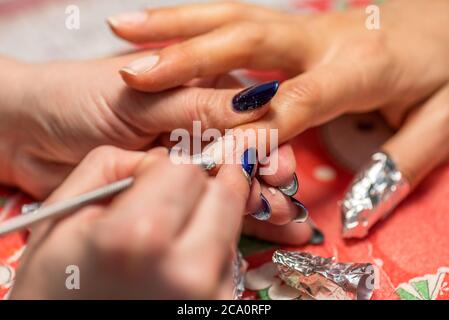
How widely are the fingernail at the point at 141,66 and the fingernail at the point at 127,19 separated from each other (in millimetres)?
148

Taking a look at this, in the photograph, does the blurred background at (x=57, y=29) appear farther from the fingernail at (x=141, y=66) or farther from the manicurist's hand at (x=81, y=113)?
the fingernail at (x=141, y=66)

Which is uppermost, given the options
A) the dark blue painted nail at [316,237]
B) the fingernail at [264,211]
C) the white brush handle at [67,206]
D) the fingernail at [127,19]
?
the fingernail at [127,19]

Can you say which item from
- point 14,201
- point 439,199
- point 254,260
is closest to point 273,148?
point 254,260

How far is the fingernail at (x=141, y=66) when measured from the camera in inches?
22.7

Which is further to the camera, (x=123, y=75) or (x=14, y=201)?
(x=14, y=201)

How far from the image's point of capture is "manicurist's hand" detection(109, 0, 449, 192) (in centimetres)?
60

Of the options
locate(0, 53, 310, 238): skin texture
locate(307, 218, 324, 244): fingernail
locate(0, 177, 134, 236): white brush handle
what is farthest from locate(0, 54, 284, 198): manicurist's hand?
locate(0, 177, 134, 236): white brush handle

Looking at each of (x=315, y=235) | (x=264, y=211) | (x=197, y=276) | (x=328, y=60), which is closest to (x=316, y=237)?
(x=315, y=235)

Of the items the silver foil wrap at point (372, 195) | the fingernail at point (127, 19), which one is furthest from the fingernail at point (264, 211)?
the fingernail at point (127, 19)

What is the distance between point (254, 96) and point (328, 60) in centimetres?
15

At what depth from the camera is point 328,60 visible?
66cm

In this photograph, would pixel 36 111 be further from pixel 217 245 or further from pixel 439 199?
pixel 439 199

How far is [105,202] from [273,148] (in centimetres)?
23

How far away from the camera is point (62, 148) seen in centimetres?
65
